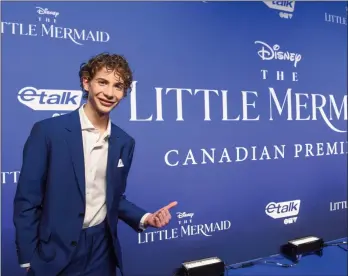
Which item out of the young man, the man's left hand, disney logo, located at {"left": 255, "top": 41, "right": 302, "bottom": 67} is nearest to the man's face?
the young man

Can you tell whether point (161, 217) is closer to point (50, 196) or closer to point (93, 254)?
point (93, 254)

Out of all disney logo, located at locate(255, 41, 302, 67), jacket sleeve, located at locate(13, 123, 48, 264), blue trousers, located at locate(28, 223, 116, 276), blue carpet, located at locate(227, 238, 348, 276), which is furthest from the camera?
disney logo, located at locate(255, 41, 302, 67)

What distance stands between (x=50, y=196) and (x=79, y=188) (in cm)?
12

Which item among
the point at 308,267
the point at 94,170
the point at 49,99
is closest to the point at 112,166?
the point at 94,170

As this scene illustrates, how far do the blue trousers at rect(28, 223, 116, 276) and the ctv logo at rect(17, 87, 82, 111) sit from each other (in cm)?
75

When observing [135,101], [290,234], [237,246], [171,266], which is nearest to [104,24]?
[135,101]

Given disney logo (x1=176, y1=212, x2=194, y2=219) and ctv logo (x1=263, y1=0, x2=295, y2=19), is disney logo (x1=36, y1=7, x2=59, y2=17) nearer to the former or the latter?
disney logo (x1=176, y1=212, x2=194, y2=219)

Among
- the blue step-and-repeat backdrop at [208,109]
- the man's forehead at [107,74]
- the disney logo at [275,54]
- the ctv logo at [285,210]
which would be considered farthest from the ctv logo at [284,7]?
the man's forehead at [107,74]

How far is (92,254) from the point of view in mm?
1470

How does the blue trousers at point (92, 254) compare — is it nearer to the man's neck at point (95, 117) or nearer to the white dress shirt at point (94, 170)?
the white dress shirt at point (94, 170)

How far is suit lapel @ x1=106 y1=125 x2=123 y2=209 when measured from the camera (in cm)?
147

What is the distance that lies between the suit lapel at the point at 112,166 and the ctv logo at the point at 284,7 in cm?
172

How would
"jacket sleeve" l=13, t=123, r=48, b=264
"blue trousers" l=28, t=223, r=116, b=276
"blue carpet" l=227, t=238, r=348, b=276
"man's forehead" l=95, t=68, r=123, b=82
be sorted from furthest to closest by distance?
"blue carpet" l=227, t=238, r=348, b=276 → "man's forehead" l=95, t=68, r=123, b=82 → "blue trousers" l=28, t=223, r=116, b=276 → "jacket sleeve" l=13, t=123, r=48, b=264

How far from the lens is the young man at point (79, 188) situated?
1.32 meters
